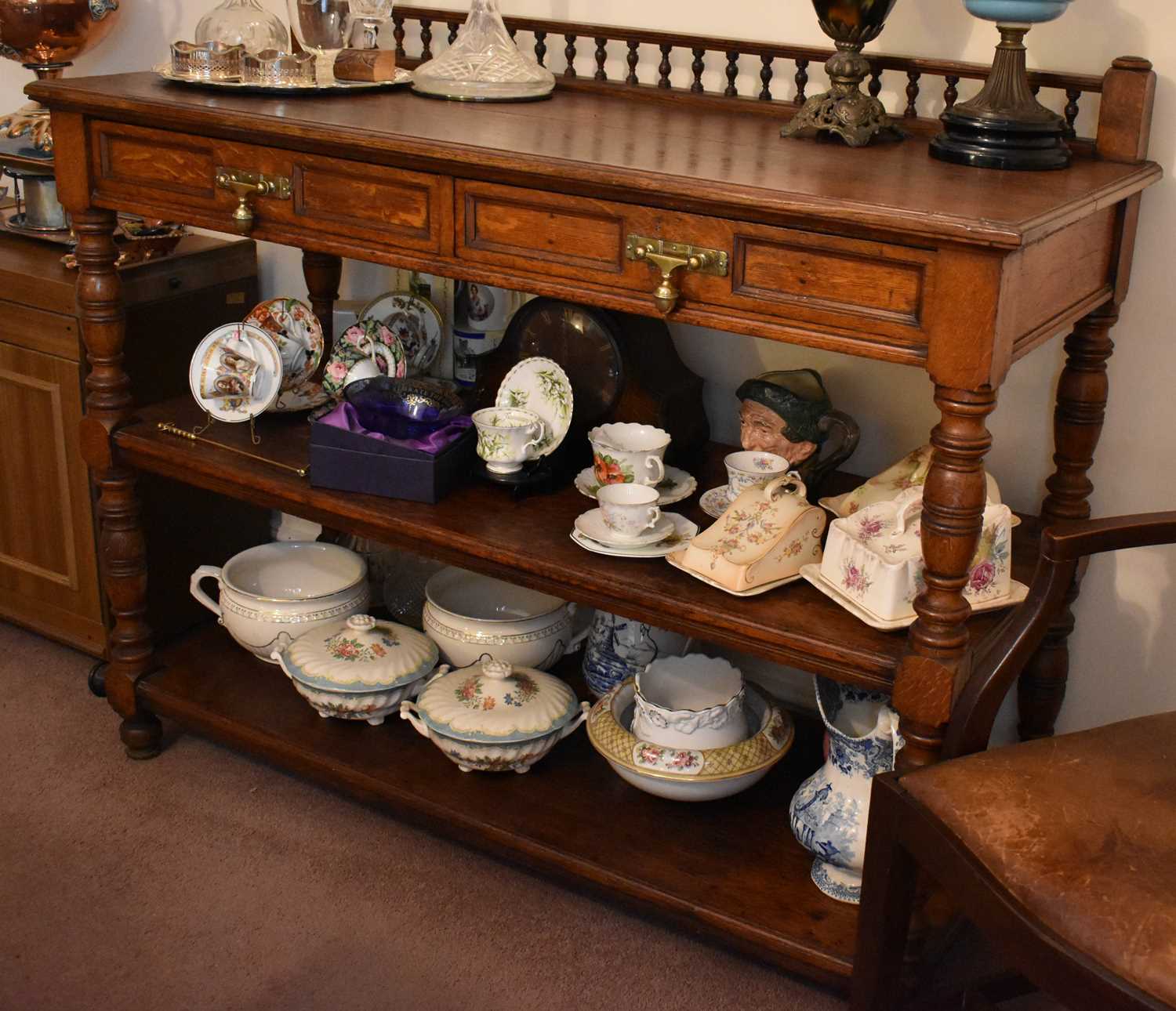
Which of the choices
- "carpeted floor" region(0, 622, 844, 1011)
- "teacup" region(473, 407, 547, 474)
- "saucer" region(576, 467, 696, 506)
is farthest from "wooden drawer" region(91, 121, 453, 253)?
"carpeted floor" region(0, 622, 844, 1011)

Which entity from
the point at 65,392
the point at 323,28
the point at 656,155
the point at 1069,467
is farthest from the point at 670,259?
the point at 65,392

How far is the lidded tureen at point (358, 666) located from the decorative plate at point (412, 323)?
49 cm

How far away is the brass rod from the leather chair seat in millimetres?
1103

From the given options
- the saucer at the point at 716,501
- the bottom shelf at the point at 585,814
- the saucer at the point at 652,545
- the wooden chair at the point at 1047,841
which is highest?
the saucer at the point at 716,501

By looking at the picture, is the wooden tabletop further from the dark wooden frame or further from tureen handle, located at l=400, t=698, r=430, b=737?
tureen handle, located at l=400, t=698, r=430, b=737

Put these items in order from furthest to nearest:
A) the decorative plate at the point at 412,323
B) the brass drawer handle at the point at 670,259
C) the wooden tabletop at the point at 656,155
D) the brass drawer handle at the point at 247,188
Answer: the decorative plate at the point at 412,323, the brass drawer handle at the point at 247,188, the brass drawer handle at the point at 670,259, the wooden tabletop at the point at 656,155

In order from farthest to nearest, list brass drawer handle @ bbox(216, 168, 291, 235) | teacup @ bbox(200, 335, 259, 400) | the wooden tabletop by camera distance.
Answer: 1. teacup @ bbox(200, 335, 259, 400)
2. brass drawer handle @ bbox(216, 168, 291, 235)
3. the wooden tabletop

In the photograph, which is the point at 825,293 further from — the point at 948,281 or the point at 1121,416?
the point at 1121,416

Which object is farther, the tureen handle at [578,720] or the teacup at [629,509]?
the tureen handle at [578,720]

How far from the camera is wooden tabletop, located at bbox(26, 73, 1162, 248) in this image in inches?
59.7

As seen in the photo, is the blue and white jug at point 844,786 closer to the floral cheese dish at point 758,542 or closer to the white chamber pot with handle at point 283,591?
the floral cheese dish at point 758,542

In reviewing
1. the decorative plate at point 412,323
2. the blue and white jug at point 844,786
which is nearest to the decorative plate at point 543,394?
the decorative plate at point 412,323

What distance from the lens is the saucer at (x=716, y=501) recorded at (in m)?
2.08

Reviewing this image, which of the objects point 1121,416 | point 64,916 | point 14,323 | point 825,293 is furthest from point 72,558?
point 1121,416
